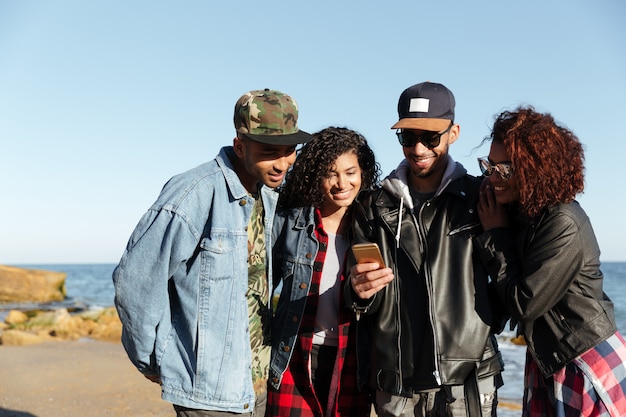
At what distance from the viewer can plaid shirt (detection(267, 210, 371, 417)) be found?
3.88 meters

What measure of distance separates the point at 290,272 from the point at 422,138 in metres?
1.12

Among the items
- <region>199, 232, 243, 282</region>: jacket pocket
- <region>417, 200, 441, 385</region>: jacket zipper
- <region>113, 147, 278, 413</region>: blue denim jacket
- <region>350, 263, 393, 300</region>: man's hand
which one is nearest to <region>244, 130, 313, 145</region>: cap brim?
<region>113, 147, 278, 413</region>: blue denim jacket

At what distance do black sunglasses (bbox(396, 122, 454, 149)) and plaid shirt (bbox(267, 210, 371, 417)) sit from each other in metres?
0.88

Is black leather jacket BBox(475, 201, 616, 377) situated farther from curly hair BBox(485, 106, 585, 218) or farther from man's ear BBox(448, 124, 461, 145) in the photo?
man's ear BBox(448, 124, 461, 145)

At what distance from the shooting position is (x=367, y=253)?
3.43 m

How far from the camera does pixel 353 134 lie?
4160mm

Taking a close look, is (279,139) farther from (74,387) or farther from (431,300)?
(74,387)

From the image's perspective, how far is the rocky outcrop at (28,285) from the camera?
2991cm

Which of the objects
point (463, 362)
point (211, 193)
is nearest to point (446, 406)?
point (463, 362)

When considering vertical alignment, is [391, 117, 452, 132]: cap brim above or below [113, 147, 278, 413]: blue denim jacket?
above

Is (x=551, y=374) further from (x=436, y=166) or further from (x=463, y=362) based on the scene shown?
(x=436, y=166)

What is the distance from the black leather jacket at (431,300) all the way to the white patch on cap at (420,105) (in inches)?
14.7

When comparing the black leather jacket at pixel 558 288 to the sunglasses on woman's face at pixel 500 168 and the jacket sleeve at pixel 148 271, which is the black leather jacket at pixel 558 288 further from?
the jacket sleeve at pixel 148 271

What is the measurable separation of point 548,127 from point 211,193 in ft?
5.61
